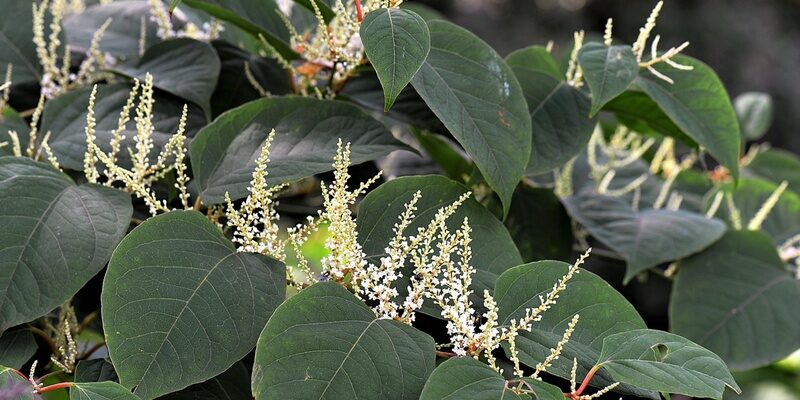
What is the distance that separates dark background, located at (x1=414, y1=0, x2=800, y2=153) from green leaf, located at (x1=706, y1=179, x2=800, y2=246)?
11.1 ft

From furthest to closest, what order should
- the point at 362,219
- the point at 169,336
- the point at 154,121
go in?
the point at 154,121, the point at 362,219, the point at 169,336

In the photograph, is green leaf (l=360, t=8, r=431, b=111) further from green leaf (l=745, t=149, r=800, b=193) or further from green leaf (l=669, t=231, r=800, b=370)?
green leaf (l=745, t=149, r=800, b=193)

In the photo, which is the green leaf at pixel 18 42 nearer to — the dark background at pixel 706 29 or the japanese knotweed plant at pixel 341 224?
the japanese knotweed plant at pixel 341 224

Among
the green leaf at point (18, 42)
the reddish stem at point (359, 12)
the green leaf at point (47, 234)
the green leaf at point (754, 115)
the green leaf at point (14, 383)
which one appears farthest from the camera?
the green leaf at point (754, 115)

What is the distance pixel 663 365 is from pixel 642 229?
466 millimetres

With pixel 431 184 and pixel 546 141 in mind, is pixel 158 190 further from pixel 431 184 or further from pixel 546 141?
pixel 546 141

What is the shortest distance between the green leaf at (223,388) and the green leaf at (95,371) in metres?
0.04

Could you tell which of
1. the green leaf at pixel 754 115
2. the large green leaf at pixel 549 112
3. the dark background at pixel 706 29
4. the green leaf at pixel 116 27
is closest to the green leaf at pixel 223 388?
the large green leaf at pixel 549 112

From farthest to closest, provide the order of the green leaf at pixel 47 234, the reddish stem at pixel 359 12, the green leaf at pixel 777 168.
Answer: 1. the green leaf at pixel 777 168
2. the reddish stem at pixel 359 12
3. the green leaf at pixel 47 234

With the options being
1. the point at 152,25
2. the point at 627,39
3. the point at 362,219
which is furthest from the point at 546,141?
the point at 627,39

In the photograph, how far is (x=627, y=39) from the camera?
5.11 meters

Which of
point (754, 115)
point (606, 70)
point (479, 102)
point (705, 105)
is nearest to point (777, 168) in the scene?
point (754, 115)

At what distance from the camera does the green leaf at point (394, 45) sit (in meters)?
0.63

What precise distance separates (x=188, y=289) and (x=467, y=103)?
28cm
